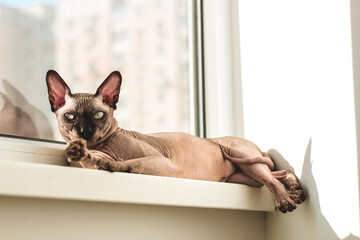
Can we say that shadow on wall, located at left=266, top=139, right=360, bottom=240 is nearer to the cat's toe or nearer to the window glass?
the window glass

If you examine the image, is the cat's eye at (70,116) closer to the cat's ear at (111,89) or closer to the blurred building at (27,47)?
the cat's ear at (111,89)

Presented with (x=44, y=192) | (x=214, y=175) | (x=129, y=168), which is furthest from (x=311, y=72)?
(x=44, y=192)

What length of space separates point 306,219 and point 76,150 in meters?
0.69

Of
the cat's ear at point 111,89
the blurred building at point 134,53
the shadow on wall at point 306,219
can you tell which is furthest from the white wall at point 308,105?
the cat's ear at point 111,89

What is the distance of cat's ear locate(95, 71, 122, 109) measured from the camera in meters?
1.20

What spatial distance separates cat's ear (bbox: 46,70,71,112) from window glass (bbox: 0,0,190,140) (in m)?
0.15

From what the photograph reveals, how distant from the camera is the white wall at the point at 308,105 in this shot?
124 cm

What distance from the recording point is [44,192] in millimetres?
974

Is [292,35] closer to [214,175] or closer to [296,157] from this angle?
[296,157]

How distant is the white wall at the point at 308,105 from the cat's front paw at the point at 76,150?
2.14 feet

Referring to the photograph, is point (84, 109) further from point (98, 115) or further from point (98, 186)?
point (98, 186)

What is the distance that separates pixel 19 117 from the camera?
127 cm

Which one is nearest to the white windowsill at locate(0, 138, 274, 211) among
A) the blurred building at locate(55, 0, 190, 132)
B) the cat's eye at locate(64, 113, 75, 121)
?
the cat's eye at locate(64, 113, 75, 121)

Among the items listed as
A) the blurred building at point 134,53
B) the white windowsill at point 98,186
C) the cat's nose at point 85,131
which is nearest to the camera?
the white windowsill at point 98,186
